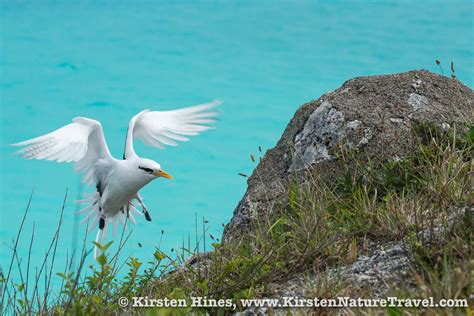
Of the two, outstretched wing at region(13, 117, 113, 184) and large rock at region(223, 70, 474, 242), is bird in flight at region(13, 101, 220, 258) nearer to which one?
outstretched wing at region(13, 117, 113, 184)

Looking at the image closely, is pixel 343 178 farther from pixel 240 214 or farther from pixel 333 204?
pixel 240 214

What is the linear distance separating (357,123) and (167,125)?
1810 mm

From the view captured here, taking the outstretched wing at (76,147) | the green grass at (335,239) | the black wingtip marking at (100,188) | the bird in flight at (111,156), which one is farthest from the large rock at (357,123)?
the black wingtip marking at (100,188)

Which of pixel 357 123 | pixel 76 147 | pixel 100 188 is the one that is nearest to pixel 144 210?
pixel 100 188

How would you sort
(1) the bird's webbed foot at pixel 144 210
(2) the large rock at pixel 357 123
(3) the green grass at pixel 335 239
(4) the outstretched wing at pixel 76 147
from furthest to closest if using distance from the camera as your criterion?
(1) the bird's webbed foot at pixel 144 210, (4) the outstretched wing at pixel 76 147, (2) the large rock at pixel 357 123, (3) the green grass at pixel 335 239

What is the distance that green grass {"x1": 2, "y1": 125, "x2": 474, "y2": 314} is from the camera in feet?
9.47

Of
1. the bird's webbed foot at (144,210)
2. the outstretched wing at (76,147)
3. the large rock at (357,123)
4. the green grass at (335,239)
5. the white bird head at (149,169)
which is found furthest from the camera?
the bird's webbed foot at (144,210)

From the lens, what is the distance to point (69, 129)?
5.15 m

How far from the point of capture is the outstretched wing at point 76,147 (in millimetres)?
4829

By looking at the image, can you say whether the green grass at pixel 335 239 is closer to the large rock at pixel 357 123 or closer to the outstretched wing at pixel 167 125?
the large rock at pixel 357 123

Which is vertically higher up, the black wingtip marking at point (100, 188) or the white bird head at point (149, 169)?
the white bird head at point (149, 169)

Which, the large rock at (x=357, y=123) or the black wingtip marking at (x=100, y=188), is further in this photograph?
the black wingtip marking at (x=100, y=188)

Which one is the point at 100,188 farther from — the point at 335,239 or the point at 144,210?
the point at 335,239

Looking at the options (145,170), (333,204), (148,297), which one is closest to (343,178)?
(333,204)
